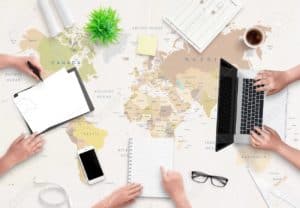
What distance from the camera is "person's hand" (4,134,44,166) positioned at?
141cm

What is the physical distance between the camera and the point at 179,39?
141 centimetres

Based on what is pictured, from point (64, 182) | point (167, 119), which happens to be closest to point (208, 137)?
point (167, 119)

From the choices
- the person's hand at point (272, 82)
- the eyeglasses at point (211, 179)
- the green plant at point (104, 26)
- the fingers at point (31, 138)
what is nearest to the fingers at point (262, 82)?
the person's hand at point (272, 82)

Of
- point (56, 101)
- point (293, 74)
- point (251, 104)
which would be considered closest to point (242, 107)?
point (251, 104)

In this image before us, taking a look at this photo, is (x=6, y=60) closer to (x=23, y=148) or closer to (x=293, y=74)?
(x=23, y=148)

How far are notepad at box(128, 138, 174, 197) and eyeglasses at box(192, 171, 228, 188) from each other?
72mm

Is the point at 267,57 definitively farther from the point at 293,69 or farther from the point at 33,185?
the point at 33,185

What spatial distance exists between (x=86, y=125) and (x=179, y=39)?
350 mm

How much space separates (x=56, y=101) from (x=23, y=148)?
157 millimetres

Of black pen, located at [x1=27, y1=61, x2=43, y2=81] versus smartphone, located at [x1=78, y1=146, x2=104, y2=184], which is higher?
black pen, located at [x1=27, y1=61, x2=43, y2=81]

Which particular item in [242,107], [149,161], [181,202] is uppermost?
[242,107]

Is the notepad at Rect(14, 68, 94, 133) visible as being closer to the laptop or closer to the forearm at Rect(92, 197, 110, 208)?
the forearm at Rect(92, 197, 110, 208)

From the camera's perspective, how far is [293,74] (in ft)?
4.56

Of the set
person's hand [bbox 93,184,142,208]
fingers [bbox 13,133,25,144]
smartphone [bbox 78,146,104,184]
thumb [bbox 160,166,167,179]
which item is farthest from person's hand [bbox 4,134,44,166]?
thumb [bbox 160,166,167,179]
